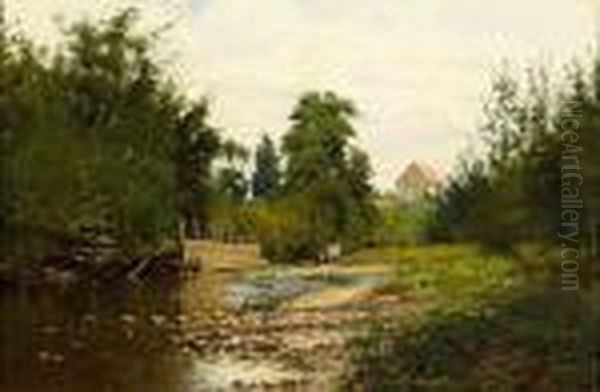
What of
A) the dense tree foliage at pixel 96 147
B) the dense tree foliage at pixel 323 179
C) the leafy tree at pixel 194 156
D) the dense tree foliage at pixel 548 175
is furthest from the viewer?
the dense tree foliage at pixel 323 179

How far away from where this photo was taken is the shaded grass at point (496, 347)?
12.3m

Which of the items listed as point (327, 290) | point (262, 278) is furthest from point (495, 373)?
point (262, 278)

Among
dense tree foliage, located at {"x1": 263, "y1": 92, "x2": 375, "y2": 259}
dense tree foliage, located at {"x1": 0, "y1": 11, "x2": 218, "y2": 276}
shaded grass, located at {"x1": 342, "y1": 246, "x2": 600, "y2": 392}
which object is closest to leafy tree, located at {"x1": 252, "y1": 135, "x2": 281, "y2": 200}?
dense tree foliage, located at {"x1": 263, "y1": 92, "x2": 375, "y2": 259}

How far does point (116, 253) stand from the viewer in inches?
2373

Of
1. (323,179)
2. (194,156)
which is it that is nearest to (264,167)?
(323,179)

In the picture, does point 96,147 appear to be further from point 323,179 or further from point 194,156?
point 323,179

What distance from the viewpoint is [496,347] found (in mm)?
15250

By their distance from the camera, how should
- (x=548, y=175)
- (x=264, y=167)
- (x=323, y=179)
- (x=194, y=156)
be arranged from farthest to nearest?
(x=264, y=167) < (x=323, y=179) < (x=194, y=156) < (x=548, y=175)

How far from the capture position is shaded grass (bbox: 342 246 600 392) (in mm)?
12328

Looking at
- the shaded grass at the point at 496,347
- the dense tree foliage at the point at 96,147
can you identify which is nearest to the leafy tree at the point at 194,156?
the dense tree foliage at the point at 96,147

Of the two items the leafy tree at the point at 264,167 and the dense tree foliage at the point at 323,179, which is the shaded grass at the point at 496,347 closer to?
the dense tree foliage at the point at 323,179

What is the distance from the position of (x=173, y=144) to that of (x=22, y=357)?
163ft

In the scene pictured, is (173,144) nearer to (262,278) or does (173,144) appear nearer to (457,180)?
(262,278)

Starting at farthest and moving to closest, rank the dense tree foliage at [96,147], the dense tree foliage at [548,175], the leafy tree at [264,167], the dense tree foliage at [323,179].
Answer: the leafy tree at [264,167]
the dense tree foliage at [323,179]
the dense tree foliage at [96,147]
the dense tree foliage at [548,175]
